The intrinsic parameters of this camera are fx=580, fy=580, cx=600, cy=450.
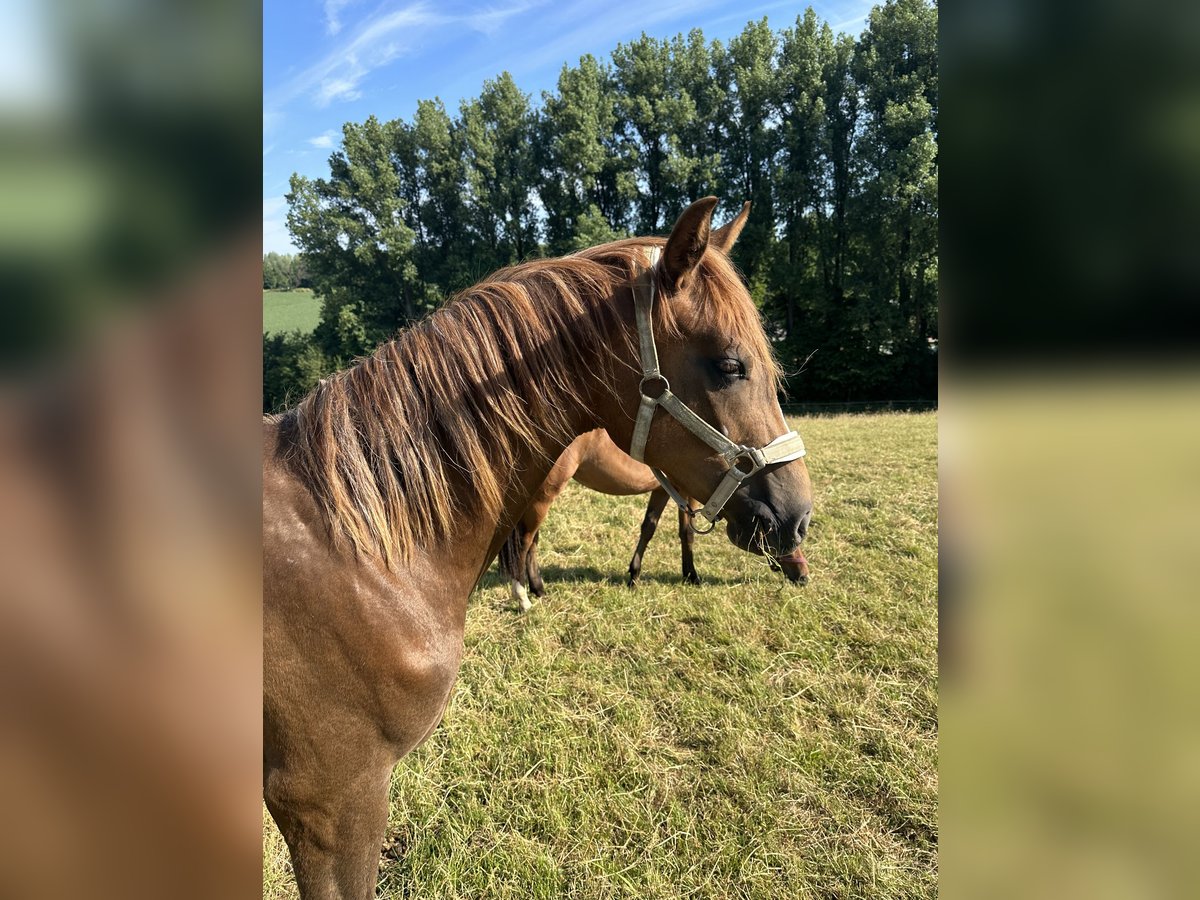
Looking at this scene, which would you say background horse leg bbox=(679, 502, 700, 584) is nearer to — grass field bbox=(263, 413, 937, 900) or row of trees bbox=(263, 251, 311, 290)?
grass field bbox=(263, 413, 937, 900)

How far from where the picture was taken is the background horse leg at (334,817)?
4.92 ft

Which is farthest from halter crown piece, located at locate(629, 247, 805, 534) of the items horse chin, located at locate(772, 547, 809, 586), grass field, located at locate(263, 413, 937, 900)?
horse chin, located at locate(772, 547, 809, 586)

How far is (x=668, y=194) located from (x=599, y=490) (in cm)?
2392

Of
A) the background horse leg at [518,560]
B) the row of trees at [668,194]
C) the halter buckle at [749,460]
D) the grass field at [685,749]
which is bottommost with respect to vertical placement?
the grass field at [685,749]

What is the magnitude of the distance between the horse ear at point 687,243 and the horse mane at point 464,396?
8 cm

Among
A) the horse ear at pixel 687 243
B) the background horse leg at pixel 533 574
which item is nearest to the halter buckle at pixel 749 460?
the horse ear at pixel 687 243

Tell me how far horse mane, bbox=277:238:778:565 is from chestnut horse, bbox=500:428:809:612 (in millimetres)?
2445

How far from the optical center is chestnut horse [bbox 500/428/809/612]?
443cm

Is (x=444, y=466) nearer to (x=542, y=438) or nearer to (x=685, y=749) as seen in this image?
(x=542, y=438)

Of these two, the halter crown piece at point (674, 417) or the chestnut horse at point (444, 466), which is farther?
the halter crown piece at point (674, 417)
